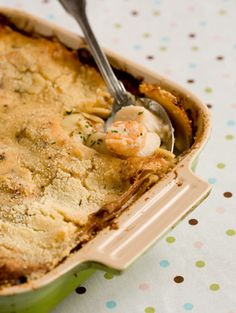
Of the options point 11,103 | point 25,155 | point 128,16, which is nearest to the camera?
point 25,155

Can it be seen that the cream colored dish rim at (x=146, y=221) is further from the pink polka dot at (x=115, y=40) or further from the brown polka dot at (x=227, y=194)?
the pink polka dot at (x=115, y=40)

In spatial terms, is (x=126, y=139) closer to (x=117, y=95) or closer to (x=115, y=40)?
(x=117, y=95)

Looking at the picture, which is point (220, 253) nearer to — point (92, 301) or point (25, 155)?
→ point (92, 301)

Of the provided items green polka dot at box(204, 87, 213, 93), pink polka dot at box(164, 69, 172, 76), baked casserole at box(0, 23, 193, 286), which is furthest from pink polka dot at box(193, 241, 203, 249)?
pink polka dot at box(164, 69, 172, 76)

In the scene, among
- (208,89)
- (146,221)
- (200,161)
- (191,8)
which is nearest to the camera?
(146,221)

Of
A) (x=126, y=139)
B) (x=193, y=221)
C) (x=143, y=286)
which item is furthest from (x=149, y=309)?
(x=126, y=139)

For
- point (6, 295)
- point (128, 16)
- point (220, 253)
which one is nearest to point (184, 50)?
point (128, 16)
